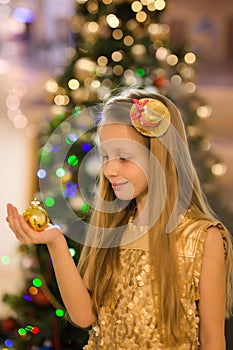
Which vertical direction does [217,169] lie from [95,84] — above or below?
below

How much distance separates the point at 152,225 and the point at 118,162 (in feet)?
0.57

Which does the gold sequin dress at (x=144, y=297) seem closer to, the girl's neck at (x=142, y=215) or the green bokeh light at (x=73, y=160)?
the girl's neck at (x=142, y=215)

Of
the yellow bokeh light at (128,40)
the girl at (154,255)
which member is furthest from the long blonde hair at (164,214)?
the yellow bokeh light at (128,40)

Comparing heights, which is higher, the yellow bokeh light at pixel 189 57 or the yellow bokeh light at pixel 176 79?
the yellow bokeh light at pixel 189 57

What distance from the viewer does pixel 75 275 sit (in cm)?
178

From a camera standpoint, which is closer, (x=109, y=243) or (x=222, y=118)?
(x=109, y=243)

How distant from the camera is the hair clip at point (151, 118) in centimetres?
176

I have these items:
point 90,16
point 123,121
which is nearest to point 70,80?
Result: point 90,16

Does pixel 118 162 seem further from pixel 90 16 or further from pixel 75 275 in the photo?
pixel 90 16

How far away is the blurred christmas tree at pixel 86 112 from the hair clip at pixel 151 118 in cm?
102

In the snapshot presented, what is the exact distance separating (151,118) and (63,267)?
1.29ft

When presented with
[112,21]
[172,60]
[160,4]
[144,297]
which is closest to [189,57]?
[172,60]

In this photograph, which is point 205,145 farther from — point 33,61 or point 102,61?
point 33,61

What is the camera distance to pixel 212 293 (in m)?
1.73
